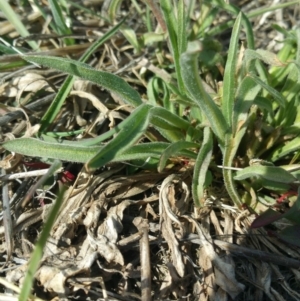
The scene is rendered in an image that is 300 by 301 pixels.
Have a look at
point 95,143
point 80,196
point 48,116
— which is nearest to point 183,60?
point 95,143

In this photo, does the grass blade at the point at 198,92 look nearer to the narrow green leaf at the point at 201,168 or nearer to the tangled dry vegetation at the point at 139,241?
the narrow green leaf at the point at 201,168

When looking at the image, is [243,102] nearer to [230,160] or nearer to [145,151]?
[230,160]

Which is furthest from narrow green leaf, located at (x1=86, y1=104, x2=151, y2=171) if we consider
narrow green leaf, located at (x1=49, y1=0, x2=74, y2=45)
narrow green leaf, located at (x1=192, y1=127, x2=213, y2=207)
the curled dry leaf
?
narrow green leaf, located at (x1=49, y1=0, x2=74, y2=45)

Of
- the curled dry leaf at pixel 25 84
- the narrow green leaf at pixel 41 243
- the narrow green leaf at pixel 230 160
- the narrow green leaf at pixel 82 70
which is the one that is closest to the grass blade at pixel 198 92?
the narrow green leaf at pixel 230 160

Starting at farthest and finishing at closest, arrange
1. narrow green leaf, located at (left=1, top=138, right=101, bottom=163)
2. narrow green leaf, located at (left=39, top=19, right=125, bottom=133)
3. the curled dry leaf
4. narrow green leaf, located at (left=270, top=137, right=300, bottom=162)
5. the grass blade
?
the curled dry leaf < narrow green leaf, located at (left=39, top=19, right=125, bottom=133) < narrow green leaf, located at (left=270, top=137, right=300, bottom=162) < narrow green leaf, located at (left=1, top=138, right=101, bottom=163) < the grass blade

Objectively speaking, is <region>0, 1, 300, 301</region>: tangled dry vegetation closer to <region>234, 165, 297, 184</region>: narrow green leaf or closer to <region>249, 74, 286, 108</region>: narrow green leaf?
<region>234, 165, 297, 184</region>: narrow green leaf

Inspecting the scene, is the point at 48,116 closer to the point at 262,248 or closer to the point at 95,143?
the point at 95,143
